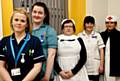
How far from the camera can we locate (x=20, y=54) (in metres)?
2.23

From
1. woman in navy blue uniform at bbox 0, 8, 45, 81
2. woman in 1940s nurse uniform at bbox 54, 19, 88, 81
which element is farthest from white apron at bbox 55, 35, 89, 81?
woman in navy blue uniform at bbox 0, 8, 45, 81

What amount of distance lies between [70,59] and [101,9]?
1609 millimetres

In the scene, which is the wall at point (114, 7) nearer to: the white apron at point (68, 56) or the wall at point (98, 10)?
the wall at point (98, 10)

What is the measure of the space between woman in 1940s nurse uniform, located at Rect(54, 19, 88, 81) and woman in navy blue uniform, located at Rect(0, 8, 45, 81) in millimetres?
897

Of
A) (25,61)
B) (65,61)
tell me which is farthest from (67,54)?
(25,61)

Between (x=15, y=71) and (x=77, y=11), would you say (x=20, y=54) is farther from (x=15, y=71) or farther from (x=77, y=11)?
(x=77, y=11)

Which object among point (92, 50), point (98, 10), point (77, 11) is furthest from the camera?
point (98, 10)

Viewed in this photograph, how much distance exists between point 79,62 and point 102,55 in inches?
26.2

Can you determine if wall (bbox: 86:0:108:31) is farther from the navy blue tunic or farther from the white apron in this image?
the navy blue tunic

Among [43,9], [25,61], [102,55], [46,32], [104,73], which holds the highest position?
[43,9]

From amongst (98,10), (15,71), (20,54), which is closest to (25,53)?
(20,54)

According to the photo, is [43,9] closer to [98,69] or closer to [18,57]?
[18,57]

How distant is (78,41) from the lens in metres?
3.28

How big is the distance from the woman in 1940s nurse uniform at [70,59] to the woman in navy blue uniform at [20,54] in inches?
35.3
